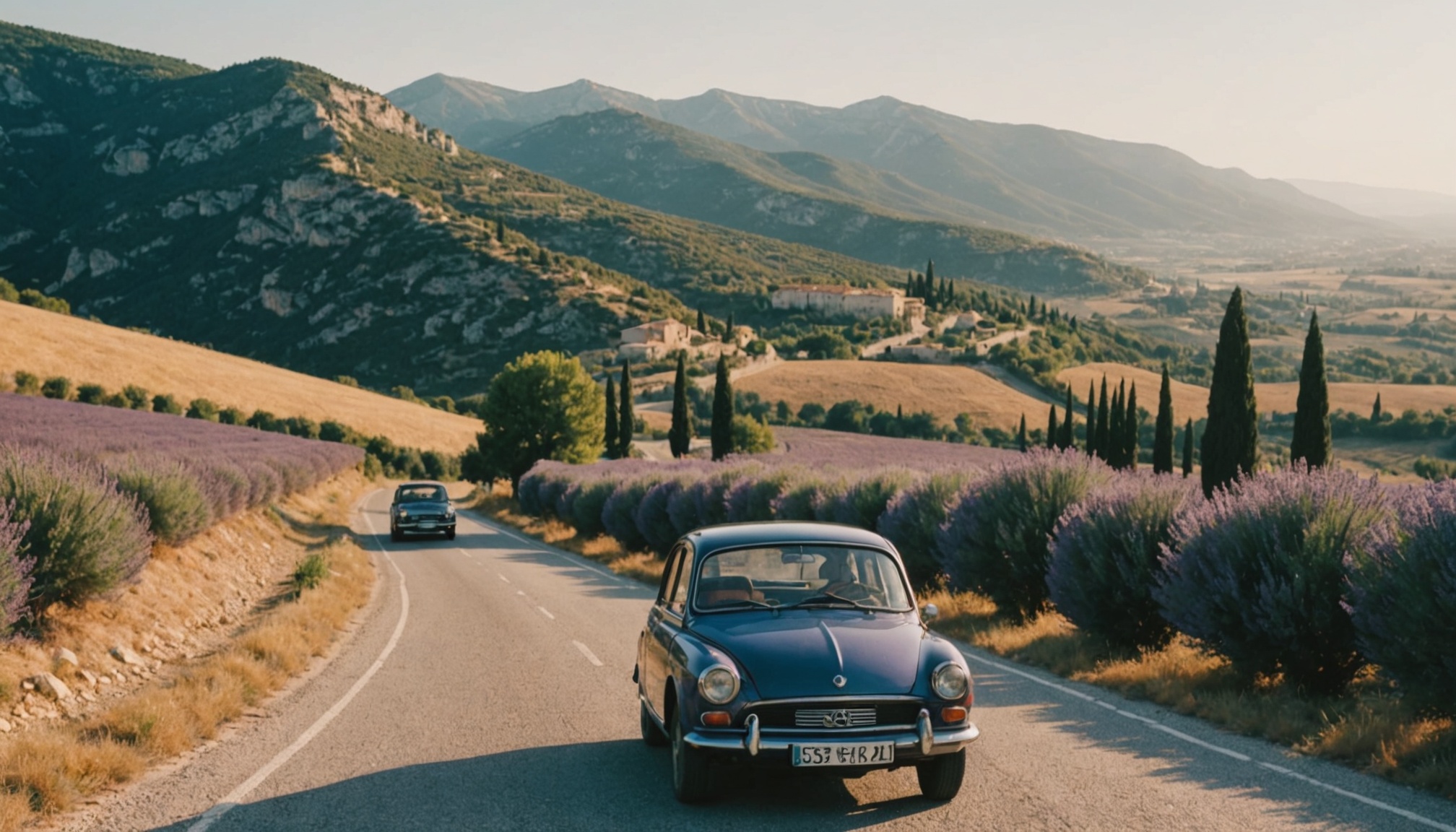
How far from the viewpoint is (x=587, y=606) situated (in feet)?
Result: 64.5

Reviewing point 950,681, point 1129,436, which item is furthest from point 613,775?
point 1129,436

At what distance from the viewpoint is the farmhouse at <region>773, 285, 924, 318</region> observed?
186675 millimetres

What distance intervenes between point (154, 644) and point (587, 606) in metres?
7.43

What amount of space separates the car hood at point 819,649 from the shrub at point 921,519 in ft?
34.6

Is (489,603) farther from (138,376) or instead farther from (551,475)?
(138,376)

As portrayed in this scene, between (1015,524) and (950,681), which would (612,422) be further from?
(950,681)

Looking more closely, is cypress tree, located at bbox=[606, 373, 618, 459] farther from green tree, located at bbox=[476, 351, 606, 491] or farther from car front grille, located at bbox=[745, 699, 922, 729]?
car front grille, located at bbox=[745, 699, 922, 729]

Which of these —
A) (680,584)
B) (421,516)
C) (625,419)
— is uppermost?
(680,584)

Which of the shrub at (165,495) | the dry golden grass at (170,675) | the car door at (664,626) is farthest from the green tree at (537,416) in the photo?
the car door at (664,626)

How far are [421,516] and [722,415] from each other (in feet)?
69.5

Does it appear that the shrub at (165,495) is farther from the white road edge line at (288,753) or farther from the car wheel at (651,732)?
the car wheel at (651,732)

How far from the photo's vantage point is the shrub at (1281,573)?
958cm

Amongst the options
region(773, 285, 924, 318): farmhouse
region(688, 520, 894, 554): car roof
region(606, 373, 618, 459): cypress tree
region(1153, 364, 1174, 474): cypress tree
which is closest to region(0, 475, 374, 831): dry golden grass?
region(688, 520, 894, 554): car roof

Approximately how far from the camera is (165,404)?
6569 centimetres
